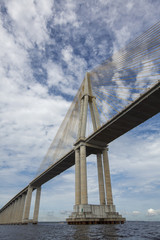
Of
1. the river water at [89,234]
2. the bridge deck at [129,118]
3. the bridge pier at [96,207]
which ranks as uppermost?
the bridge deck at [129,118]

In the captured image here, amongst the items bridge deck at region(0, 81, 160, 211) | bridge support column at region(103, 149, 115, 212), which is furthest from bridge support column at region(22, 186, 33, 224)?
bridge support column at region(103, 149, 115, 212)

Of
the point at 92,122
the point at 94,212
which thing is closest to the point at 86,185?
the point at 94,212

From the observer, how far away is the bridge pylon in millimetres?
28812

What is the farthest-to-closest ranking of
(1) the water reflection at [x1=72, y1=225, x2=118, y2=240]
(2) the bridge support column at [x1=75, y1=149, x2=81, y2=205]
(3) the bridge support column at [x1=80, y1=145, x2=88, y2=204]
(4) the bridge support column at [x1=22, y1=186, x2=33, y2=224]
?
(4) the bridge support column at [x1=22, y1=186, x2=33, y2=224], (2) the bridge support column at [x1=75, y1=149, x2=81, y2=205], (3) the bridge support column at [x1=80, y1=145, x2=88, y2=204], (1) the water reflection at [x1=72, y1=225, x2=118, y2=240]

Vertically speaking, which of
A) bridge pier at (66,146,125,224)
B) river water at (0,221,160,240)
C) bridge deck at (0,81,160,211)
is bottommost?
river water at (0,221,160,240)

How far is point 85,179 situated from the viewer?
31703 mm

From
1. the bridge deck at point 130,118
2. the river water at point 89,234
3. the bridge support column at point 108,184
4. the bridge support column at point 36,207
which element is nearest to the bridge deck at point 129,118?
the bridge deck at point 130,118

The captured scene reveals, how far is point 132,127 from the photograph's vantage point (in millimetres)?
31484

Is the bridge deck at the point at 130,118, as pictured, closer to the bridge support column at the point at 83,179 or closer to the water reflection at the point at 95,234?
the bridge support column at the point at 83,179

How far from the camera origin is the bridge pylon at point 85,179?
28.8 m

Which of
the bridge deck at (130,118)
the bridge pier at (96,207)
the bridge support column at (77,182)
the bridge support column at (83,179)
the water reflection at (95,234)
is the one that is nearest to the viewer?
the water reflection at (95,234)

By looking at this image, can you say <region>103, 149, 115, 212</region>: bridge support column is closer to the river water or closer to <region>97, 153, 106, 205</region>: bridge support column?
<region>97, 153, 106, 205</region>: bridge support column

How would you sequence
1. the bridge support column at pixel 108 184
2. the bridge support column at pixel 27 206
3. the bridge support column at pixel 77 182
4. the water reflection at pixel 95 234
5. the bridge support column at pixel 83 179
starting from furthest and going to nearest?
the bridge support column at pixel 27 206
the bridge support column at pixel 77 182
the bridge support column at pixel 108 184
the bridge support column at pixel 83 179
the water reflection at pixel 95 234

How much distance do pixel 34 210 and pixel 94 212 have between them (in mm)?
46452
